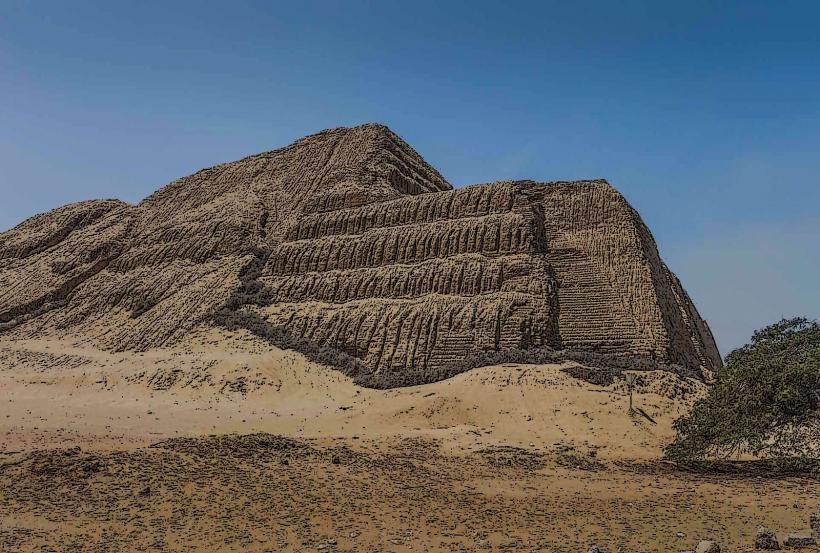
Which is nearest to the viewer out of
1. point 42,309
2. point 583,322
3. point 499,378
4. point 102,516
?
point 102,516

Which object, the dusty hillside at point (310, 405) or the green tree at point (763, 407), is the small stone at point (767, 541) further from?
the dusty hillside at point (310, 405)

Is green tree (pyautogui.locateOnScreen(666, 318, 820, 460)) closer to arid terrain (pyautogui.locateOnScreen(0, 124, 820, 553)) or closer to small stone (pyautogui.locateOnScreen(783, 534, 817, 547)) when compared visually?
arid terrain (pyautogui.locateOnScreen(0, 124, 820, 553))

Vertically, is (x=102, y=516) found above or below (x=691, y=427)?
below

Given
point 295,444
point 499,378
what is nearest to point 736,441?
point 499,378

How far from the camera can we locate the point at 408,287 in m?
32.2

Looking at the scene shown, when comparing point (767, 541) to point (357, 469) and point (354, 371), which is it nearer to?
point (357, 469)

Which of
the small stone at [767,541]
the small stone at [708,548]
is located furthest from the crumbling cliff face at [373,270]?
the small stone at [708,548]

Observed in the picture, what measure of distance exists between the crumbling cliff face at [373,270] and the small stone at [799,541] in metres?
17.5

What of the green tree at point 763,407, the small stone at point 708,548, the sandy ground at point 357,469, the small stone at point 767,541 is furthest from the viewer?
the green tree at point 763,407

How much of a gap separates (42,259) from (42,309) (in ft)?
30.4

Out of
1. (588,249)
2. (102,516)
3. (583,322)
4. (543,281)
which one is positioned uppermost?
(588,249)

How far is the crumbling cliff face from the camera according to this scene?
2864 cm

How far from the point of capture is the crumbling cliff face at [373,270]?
28641 mm

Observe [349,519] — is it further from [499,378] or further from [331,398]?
[331,398]
